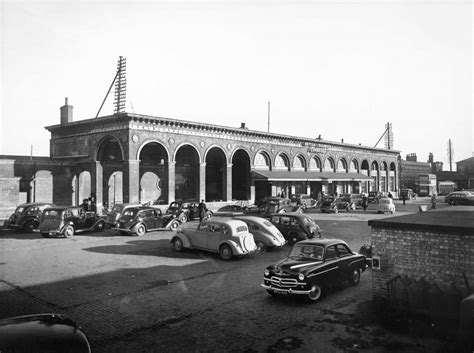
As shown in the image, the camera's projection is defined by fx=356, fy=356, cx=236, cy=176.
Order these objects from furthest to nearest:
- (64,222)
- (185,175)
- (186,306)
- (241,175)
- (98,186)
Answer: (241,175) < (185,175) < (98,186) < (64,222) < (186,306)

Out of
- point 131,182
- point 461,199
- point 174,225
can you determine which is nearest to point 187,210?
point 174,225

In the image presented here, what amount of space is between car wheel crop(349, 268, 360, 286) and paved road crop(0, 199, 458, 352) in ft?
0.67

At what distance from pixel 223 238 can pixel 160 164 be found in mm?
22406

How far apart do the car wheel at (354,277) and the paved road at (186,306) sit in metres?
0.20

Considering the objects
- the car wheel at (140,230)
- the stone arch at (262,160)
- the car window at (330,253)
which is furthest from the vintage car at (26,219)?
the stone arch at (262,160)

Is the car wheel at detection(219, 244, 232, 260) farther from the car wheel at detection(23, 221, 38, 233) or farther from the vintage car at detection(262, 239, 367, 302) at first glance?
the car wheel at detection(23, 221, 38, 233)

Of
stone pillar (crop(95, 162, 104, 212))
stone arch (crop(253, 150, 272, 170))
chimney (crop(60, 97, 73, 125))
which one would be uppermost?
chimney (crop(60, 97, 73, 125))

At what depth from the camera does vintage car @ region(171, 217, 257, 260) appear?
12531 millimetres

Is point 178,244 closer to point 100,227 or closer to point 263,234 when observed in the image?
point 263,234

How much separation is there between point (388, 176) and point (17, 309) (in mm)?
57079

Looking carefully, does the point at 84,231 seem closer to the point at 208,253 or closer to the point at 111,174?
the point at 208,253

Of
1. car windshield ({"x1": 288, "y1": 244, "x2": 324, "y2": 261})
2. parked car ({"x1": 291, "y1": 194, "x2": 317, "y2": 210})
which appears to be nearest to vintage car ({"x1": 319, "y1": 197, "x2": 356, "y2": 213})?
parked car ({"x1": 291, "y1": 194, "x2": 317, "y2": 210})

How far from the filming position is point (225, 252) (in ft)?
41.5

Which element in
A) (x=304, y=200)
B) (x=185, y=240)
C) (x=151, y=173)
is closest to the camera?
(x=185, y=240)
